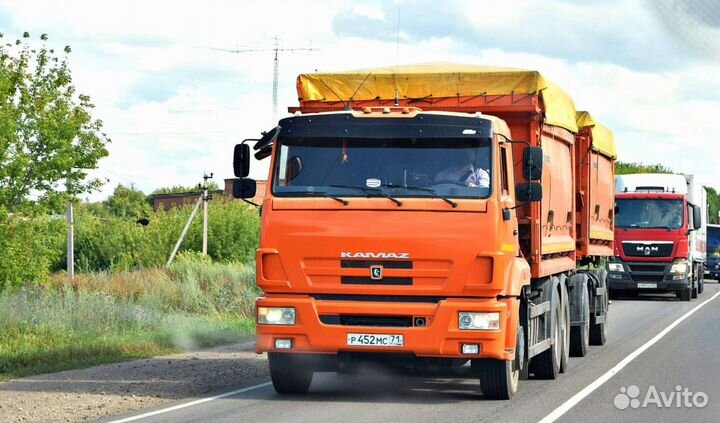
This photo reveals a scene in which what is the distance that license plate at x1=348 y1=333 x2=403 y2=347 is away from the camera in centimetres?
1214

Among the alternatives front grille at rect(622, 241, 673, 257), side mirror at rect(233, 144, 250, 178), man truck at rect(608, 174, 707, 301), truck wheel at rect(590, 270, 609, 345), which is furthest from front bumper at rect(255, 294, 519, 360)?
front grille at rect(622, 241, 673, 257)

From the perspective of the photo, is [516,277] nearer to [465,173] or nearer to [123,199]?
[465,173]

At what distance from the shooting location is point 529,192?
12695 mm

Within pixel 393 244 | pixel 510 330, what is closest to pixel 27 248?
pixel 393 244

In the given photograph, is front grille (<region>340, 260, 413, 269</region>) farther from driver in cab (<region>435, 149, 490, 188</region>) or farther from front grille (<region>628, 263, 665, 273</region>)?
front grille (<region>628, 263, 665, 273</region>)

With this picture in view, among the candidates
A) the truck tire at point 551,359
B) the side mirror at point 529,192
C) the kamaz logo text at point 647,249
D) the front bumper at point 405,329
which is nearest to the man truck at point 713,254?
the kamaz logo text at point 647,249

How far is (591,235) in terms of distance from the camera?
64.4 feet

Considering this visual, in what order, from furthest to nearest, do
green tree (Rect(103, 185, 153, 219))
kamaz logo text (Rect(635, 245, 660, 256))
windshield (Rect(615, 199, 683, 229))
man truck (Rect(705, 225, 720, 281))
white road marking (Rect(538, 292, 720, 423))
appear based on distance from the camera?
green tree (Rect(103, 185, 153, 219)) < man truck (Rect(705, 225, 720, 281)) < kamaz logo text (Rect(635, 245, 660, 256)) < windshield (Rect(615, 199, 683, 229)) < white road marking (Rect(538, 292, 720, 423))

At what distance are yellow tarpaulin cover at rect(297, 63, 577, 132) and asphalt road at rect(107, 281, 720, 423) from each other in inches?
125

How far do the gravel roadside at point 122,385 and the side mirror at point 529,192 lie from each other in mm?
3991

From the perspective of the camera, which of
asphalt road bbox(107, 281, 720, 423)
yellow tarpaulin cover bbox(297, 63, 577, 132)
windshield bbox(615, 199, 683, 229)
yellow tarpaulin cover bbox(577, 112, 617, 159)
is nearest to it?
asphalt road bbox(107, 281, 720, 423)

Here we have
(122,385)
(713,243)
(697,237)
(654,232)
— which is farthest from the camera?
(713,243)

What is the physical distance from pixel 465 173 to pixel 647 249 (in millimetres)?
25320

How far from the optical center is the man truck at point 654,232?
35.6 metres
